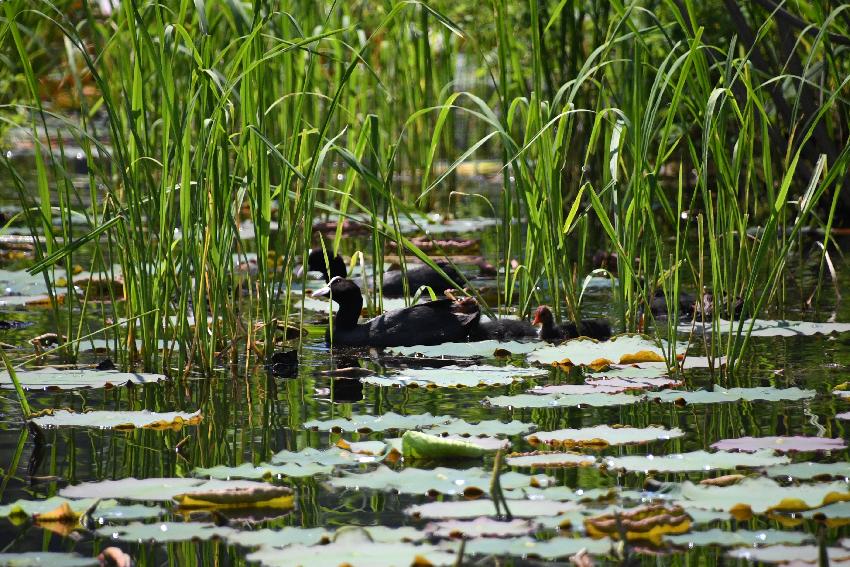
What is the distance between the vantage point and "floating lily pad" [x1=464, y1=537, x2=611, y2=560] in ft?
8.58

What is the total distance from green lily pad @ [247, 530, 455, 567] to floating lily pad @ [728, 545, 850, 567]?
1.88 feet

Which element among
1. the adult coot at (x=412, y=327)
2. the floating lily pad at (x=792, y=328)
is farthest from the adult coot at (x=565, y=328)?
the floating lily pad at (x=792, y=328)

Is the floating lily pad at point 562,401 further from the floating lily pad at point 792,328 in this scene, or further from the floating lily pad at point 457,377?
the floating lily pad at point 792,328

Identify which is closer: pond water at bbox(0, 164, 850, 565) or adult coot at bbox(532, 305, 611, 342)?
pond water at bbox(0, 164, 850, 565)

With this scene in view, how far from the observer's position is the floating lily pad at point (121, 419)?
3881 millimetres

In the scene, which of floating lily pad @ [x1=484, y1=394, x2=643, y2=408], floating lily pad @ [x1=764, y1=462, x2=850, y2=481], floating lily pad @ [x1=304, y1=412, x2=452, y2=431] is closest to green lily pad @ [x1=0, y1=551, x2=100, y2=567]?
floating lily pad @ [x1=304, y1=412, x2=452, y2=431]

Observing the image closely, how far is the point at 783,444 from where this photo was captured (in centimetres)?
349

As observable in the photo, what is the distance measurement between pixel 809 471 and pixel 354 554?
118 centimetres

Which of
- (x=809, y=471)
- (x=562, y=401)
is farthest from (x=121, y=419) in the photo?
(x=809, y=471)

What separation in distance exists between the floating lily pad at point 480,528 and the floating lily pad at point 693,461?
562 millimetres

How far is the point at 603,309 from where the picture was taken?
20.4 ft

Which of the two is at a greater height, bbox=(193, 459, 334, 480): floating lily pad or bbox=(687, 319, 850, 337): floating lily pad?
bbox=(193, 459, 334, 480): floating lily pad

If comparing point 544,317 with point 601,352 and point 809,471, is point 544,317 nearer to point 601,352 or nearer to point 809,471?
point 601,352

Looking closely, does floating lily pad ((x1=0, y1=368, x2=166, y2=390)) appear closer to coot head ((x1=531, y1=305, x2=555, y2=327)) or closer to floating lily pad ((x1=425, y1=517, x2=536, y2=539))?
coot head ((x1=531, y1=305, x2=555, y2=327))
